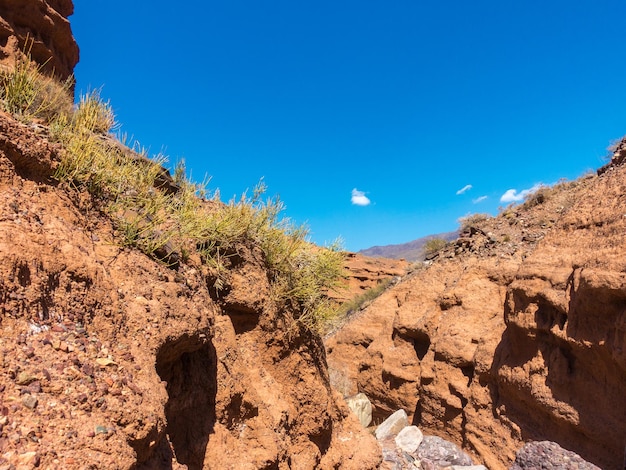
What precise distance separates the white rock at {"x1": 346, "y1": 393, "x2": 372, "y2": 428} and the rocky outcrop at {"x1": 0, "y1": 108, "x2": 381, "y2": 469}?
4351 millimetres

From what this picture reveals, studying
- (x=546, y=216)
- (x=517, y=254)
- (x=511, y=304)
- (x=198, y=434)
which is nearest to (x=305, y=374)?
(x=198, y=434)

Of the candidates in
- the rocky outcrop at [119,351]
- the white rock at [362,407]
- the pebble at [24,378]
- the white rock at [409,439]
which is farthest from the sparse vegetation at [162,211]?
the white rock at [362,407]

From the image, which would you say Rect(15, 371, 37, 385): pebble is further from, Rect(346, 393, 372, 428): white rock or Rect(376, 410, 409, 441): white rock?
Rect(346, 393, 372, 428): white rock

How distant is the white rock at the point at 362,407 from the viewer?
7.80m

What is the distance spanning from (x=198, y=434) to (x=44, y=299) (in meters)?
1.51

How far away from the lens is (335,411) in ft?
14.3

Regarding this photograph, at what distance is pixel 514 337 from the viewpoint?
594 centimetres

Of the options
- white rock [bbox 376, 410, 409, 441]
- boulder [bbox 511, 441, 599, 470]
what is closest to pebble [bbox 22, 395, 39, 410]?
boulder [bbox 511, 441, 599, 470]

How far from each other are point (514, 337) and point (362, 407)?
3553 millimetres

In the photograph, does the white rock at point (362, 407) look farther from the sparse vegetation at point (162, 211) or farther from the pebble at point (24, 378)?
the pebble at point (24, 378)

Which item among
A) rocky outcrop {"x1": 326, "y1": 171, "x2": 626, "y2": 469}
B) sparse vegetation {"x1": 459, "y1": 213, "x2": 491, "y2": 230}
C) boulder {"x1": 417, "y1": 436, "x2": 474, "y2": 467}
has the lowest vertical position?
boulder {"x1": 417, "y1": 436, "x2": 474, "y2": 467}

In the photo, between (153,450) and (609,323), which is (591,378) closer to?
(609,323)

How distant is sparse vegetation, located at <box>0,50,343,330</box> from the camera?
8.19 ft

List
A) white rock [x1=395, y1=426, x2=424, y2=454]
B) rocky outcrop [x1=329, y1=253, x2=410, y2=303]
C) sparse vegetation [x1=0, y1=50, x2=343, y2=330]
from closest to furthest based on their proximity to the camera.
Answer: sparse vegetation [x1=0, y1=50, x2=343, y2=330] < white rock [x1=395, y1=426, x2=424, y2=454] < rocky outcrop [x1=329, y1=253, x2=410, y2=303]
